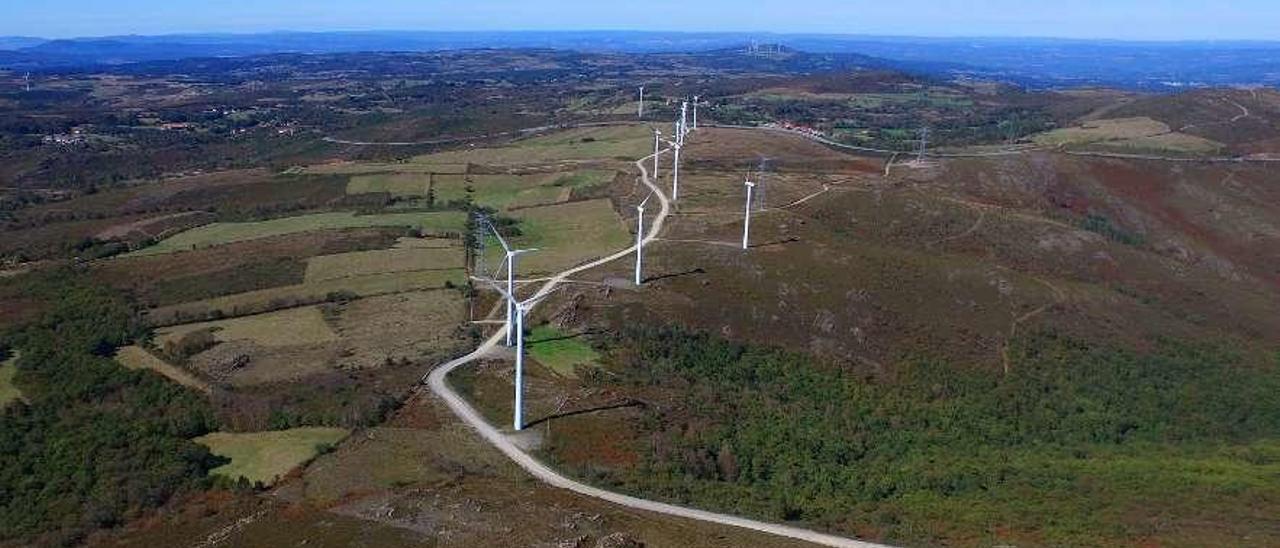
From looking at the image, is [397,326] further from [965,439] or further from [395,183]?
[395,183]

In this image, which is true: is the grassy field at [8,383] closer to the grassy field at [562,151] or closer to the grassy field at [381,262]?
the grassy field at [381,262]

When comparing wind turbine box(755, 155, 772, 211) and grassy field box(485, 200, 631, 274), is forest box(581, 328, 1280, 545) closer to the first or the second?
grassy field box(485, 200, 631, 274)

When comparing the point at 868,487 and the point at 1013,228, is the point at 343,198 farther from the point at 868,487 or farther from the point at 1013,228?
the point at 868,487

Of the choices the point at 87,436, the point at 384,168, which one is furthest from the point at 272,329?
the point at 384,168

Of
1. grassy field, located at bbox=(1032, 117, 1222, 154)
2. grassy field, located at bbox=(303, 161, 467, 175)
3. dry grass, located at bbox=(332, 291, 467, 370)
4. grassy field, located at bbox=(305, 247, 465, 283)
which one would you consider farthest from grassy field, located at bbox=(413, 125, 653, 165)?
dry grass, located at bbox=(332, 291, 467, 370)

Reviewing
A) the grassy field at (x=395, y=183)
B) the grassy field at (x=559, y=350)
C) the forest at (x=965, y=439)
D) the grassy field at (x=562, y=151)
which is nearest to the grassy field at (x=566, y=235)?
the grassy field at (x=559, y=350)

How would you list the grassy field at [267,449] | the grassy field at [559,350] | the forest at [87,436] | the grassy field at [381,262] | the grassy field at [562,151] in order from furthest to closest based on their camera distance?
the grassy field at [562,151]
the grassy field at [381,262]
the grassy field at [559,350]
the grassy field at [267,449]
the forest at [87,436]
